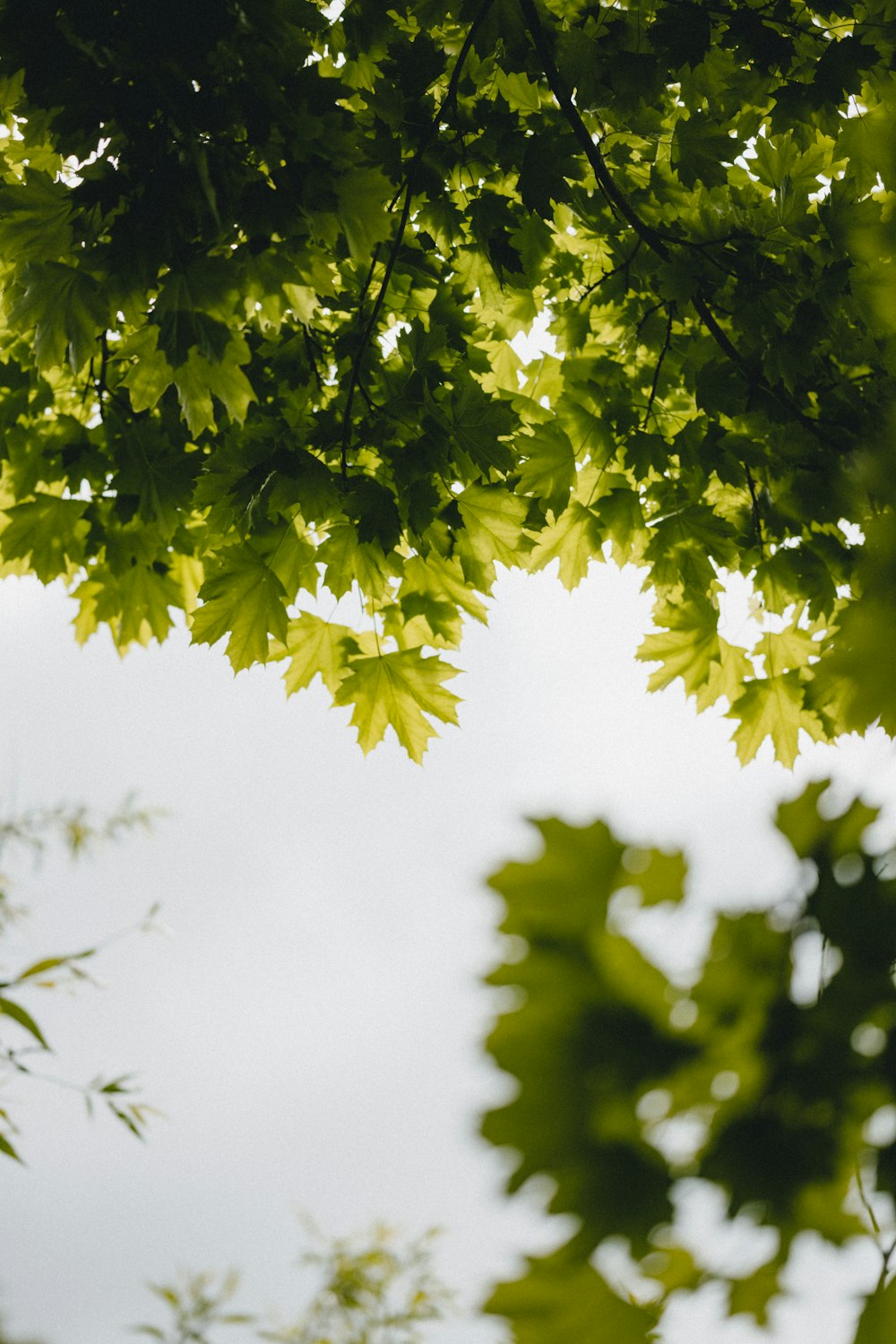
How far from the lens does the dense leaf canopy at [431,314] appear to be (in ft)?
6.79

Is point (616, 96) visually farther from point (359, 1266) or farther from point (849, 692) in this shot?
point (359, 1266)

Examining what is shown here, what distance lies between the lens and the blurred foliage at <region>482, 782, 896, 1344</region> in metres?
0.59

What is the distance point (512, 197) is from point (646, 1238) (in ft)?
9.95

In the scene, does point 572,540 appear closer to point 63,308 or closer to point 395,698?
point 395,698

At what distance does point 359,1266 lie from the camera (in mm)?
5676

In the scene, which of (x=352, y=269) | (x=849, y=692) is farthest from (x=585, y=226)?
(x=849, y=692)

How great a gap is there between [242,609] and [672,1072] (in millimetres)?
2124

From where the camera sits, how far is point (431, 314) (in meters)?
2.82

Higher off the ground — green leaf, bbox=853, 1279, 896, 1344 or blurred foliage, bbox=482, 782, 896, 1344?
blurred foliage, bbox=482, 782, 896, 1344

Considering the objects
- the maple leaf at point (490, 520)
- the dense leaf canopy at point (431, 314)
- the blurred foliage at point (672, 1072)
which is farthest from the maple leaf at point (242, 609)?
the blurred foliage at point (672, 1072)

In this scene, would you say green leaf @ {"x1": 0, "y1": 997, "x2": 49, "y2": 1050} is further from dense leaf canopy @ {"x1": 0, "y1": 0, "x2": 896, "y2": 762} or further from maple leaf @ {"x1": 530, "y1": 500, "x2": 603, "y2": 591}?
maple leaf @ {"x1": 530, "y1": 500, "x2": 603, "y2": 591}

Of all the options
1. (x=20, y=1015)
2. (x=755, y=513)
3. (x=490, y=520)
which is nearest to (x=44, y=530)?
(x=490, y=520)

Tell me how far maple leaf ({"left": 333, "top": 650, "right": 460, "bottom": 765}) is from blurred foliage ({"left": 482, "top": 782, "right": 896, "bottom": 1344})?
2.21 meters

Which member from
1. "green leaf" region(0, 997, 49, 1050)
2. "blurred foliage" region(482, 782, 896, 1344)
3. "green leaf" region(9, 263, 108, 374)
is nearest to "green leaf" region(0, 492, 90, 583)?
"green leaf" region(9, 263, 108, 374)
